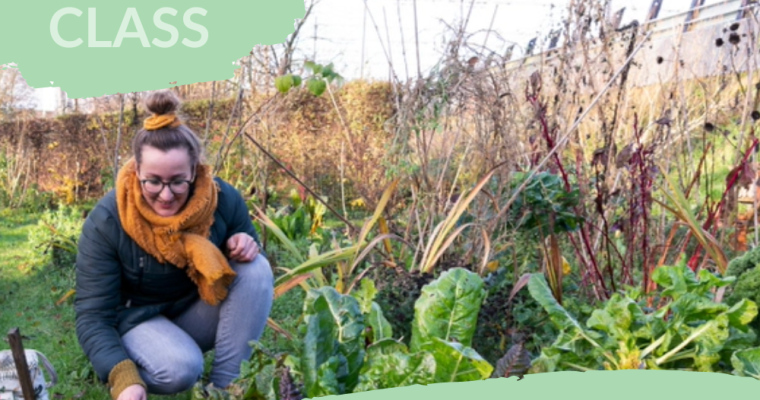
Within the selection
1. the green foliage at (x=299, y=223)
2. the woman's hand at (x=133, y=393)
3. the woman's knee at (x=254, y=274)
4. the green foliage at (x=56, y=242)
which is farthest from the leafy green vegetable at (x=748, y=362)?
the green foliage at (x=56, y=242)

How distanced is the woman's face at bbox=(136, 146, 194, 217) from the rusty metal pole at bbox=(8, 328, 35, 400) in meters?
0.82

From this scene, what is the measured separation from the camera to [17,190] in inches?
297

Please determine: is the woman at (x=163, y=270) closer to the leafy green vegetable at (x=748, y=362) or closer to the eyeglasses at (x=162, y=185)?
the eyeglasses at (x=162, y=185)

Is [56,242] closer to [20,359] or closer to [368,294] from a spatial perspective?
[368,294]

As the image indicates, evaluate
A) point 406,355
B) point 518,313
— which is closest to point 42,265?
point 518,313

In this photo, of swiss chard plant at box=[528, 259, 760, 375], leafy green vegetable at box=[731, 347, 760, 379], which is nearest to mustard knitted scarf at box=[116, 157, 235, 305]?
swiss chard plant at box=[528, 259, 760, 375]

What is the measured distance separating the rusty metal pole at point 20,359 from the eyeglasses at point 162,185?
2.71 feet

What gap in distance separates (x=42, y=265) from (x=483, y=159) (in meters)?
3.21

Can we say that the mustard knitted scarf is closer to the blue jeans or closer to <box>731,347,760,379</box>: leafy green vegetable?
the blue jeans

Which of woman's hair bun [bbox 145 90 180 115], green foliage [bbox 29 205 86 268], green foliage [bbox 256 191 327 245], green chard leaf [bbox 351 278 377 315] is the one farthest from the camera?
green foliage [bbox 256 191 327 245]

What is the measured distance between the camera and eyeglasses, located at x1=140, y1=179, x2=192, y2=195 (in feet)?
6.97

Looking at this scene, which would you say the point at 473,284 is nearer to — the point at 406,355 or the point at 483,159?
the point at 406,355

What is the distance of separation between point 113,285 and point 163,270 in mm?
161

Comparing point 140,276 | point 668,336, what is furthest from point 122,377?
point 668,336
